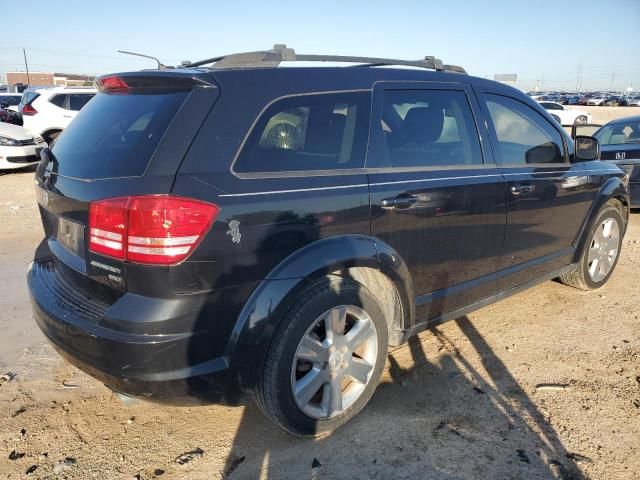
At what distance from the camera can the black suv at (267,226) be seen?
7.06 feet

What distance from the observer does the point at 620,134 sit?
7.88 m

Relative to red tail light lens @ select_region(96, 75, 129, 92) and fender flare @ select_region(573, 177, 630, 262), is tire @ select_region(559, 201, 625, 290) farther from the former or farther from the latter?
red tail light lens @ select_region(96, 75, 129, 92)

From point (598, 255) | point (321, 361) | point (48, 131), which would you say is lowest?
point (598, 255)

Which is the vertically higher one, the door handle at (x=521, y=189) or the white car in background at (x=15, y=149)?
the door handle at (x=521, y=189)

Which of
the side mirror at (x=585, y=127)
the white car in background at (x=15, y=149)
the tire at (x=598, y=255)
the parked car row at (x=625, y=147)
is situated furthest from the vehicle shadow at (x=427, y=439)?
the white car in background at (x=15, y=149)

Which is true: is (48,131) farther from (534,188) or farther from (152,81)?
(534,188)

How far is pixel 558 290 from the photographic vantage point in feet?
15.9

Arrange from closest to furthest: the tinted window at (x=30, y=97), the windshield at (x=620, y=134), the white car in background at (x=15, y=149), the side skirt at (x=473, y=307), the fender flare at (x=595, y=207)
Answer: the side skirt at (x=473, y=307)
the fender flare at (x=595, y=207)
the windshield at (x=620, y=134)
the white car in background at (x=15, y=149)
the tinted window at (x=30, y=97)

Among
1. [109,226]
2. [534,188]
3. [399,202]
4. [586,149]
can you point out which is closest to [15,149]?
[109,226]

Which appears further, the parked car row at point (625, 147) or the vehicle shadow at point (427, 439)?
the parked car row at point (625, 147)

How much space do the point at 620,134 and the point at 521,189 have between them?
5.54 m

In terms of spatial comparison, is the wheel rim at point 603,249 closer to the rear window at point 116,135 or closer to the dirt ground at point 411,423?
the dirt ground at point 411,423

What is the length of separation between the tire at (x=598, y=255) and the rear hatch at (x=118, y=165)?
368 cm

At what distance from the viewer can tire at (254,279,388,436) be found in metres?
2.41
